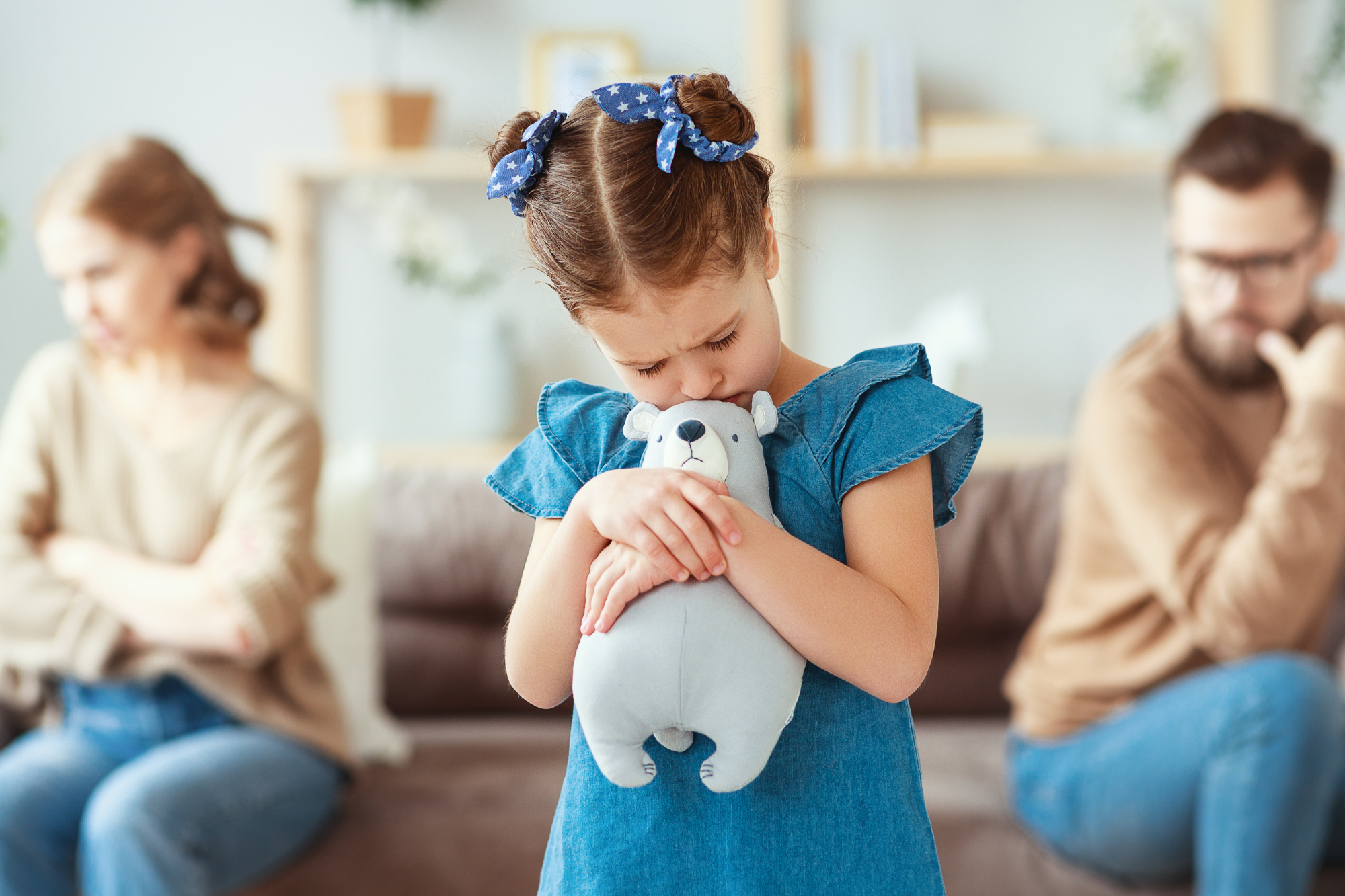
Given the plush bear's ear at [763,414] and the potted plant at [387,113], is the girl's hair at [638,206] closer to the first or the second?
the plush bear's ear at [763,414]

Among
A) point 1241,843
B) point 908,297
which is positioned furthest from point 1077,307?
point 1241,843

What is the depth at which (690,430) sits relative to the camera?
0.71 meters

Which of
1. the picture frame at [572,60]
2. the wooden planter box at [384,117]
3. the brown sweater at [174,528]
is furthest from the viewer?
the picture frame at [572,60]

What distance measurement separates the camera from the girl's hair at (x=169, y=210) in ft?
5.26

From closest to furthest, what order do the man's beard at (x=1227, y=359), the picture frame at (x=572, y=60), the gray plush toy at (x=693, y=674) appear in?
the gray plush toy at (x=693, y=674)
the man's beard at (x=1227, y=359)
the picture frame at (x=572, y=60)

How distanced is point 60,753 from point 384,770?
1.58 feet

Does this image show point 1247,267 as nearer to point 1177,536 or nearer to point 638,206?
point 1177,536

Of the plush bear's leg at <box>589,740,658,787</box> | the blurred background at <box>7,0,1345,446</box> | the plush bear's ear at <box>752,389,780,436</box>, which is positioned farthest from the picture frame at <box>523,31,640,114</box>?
the plush bear's leg at <box>589,740,658,787</box>

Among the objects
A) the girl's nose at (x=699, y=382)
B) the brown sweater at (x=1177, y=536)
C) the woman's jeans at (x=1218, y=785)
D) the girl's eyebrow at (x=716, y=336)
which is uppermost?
the girl's eyebrow at (x=716, y=336)

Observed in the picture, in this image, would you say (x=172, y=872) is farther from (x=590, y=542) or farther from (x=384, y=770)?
(x=590, y=542)

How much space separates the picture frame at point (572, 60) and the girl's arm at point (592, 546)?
7.10 feet

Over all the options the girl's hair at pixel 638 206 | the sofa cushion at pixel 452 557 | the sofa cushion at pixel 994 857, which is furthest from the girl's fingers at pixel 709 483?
the sofa cushion at pixel 452 557

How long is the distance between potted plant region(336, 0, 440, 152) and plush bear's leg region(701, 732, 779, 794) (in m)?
2.27

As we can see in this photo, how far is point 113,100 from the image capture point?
2.82 meters
